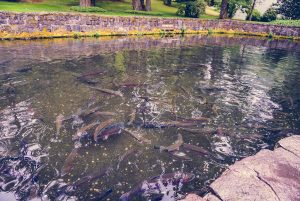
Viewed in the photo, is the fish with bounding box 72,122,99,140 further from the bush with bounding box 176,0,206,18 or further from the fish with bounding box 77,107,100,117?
the bush with bounding box 176,0,206,18

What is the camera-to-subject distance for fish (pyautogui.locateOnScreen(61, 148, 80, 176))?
20.4 feet

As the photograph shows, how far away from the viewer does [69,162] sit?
646cm

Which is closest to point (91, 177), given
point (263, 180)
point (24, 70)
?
point (263, 180)

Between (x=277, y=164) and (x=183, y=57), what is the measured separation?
12799 millimetres

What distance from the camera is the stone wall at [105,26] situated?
18.9 m

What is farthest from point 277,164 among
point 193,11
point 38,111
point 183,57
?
point 193,11

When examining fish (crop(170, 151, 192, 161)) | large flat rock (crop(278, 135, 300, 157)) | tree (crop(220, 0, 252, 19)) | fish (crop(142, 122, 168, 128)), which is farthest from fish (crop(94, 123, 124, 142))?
tree (crop(220, 0, 252, 19))

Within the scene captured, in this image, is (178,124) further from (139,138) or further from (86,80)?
(86,80)

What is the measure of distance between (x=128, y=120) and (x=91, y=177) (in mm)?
2996

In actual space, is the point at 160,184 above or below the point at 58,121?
below

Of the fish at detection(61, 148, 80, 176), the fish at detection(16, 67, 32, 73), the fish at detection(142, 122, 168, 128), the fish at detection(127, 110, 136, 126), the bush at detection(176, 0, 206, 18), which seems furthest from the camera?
the bush at detection(176, 0, 206, 18)

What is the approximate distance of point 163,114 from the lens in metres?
9.30

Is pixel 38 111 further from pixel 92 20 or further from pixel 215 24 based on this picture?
pixel 215 24

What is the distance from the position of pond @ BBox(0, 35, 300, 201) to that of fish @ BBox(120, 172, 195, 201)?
22 mm
